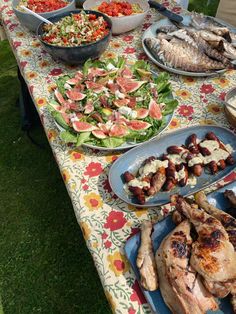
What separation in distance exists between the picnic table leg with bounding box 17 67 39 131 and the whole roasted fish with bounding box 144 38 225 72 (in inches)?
71.1

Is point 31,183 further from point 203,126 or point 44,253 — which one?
point 203,126

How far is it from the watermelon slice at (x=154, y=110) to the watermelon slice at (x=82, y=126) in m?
0.35

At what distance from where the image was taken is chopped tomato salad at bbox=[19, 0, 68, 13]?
2.81 meters

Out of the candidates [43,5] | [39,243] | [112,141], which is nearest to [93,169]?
[112,141]

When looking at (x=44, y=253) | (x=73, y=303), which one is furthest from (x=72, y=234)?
(x=73, y=303)

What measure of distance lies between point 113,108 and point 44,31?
3.38ft

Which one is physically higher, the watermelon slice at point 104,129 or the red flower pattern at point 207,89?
the red flower pattern at point 207,89

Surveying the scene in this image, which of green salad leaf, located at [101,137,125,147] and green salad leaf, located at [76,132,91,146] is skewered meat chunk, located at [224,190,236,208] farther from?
green salad leaf, located at [76,132,91,146]

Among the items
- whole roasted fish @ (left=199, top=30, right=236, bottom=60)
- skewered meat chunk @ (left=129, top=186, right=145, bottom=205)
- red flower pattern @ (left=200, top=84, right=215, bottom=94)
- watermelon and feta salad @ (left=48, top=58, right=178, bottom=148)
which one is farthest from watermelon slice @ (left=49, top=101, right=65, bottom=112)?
whole roasted fish @ (left=199, top=30, right=236, bottom=60)

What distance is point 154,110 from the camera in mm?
1907

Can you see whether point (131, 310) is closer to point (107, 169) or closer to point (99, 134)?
point (107, 169)

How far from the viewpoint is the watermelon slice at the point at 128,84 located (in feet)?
6.70

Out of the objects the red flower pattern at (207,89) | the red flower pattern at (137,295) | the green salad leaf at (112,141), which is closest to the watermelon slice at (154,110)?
the green salad leaf at (112,141)

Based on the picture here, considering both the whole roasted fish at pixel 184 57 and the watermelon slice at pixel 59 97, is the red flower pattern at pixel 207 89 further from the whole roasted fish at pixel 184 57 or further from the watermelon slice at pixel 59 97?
the watermelon slice at pixel 59 97
